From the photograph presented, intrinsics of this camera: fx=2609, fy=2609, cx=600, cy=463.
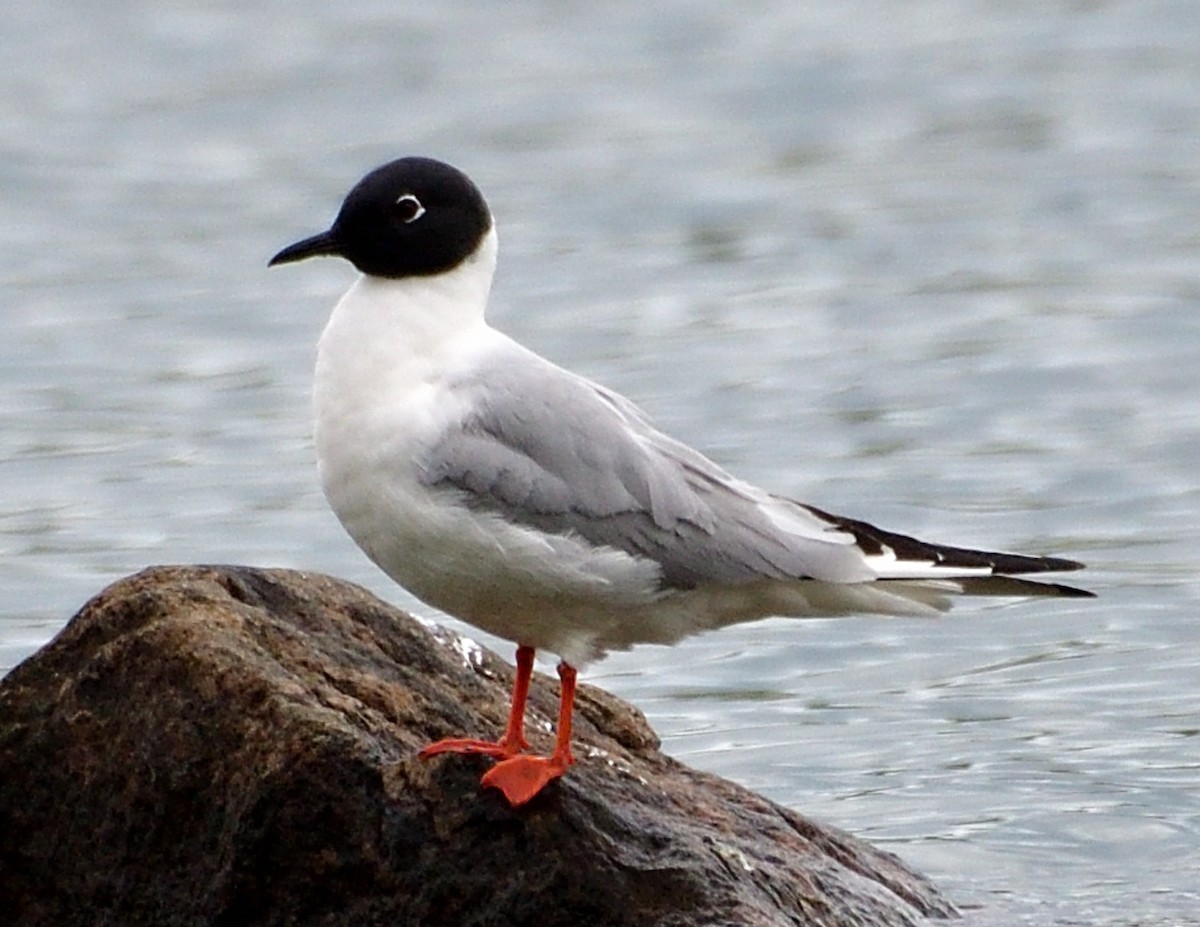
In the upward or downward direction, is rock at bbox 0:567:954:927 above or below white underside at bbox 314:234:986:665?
below

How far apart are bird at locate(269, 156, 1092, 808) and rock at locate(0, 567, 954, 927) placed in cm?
19

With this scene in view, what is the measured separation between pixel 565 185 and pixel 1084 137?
415cm

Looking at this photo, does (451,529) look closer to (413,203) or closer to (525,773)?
(525,773)

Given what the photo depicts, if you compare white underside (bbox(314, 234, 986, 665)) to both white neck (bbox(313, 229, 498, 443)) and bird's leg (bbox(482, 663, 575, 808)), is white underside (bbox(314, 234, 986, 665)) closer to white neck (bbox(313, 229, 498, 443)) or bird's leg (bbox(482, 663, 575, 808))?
white neck (bbox(313, 229, 498, 443))

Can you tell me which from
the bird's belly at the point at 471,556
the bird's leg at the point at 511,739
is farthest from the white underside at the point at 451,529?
the bird's leg at the point at 511,739

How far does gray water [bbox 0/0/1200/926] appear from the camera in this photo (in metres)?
10.9

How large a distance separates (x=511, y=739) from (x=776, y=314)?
1007cm

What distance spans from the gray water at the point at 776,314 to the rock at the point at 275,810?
222 cm

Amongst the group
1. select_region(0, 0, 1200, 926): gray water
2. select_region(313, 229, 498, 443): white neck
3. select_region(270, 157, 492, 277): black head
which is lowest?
select_region(0, 0, 1200, 926): gray water

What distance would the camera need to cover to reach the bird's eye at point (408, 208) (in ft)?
23.9

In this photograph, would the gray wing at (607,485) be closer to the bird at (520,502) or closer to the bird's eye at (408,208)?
the bird at (520,502)

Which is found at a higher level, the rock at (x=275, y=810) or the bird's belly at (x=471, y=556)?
the bird's belly at (x=471, y=556)

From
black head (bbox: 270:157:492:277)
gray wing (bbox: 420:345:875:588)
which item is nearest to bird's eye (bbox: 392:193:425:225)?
black head (bbox: 270:157:492:277)

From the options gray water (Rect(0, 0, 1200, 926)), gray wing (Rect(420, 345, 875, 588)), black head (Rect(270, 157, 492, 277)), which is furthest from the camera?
gray water (Rect(0, 0, 1200, 926))
